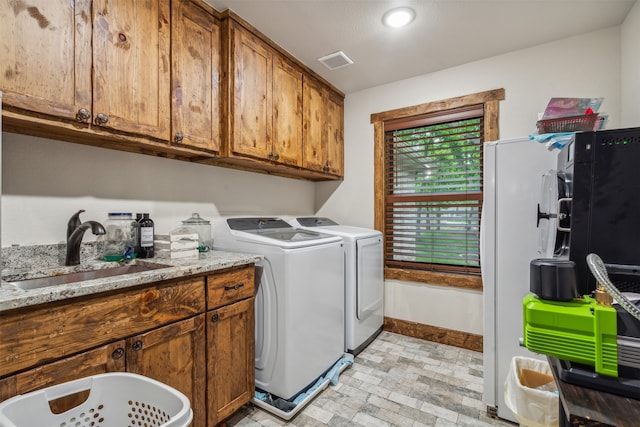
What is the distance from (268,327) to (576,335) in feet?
5.24

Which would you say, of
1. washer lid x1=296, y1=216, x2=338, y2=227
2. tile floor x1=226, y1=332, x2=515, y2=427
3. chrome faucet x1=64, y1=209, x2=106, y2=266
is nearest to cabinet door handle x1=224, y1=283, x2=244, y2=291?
chrome faucet x1=64, y1=209, x2=106, y2=266

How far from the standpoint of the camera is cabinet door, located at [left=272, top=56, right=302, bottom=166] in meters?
2.40

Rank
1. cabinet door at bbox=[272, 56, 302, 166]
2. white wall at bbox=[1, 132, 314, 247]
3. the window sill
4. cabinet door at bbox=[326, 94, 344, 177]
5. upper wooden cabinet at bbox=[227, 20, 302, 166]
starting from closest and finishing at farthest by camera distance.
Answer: white wall at bbox=[1, 132, 314, 247] → upper wooden cabinet at bbox=[227, 20, 302, 166] → cabinet door at bbox=[272, 56, 302, 166] → the window sill → cabinet door at bbox=[326, 94, 344, 177]

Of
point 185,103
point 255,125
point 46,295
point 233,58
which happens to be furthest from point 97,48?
point 46,295

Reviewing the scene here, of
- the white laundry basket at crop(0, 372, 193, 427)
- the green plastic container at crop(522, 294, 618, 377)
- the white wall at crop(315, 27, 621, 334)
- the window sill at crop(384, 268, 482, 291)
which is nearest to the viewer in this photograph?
the green plastic container at crop(522, 294, 618, 377)

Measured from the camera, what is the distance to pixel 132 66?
1536 millimetres

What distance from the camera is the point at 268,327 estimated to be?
1894 mm

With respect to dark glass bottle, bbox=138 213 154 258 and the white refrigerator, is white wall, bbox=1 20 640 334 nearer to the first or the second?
dark glass bottle, bbox=138 213 154 258

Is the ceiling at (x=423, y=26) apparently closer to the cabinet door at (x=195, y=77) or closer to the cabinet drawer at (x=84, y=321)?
the cabinet door at (x=195, y=77)

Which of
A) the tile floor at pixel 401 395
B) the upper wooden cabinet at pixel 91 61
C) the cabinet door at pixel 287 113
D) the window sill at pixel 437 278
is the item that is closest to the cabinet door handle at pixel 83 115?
the upper wooden cabinet at pixel 91 61

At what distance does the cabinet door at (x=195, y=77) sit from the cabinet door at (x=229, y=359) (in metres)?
1.03

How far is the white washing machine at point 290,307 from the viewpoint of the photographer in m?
1.83

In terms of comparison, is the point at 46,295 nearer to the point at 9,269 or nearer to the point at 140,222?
the point at 9,269

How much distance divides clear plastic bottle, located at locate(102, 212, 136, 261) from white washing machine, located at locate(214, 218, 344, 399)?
60 centimetres
